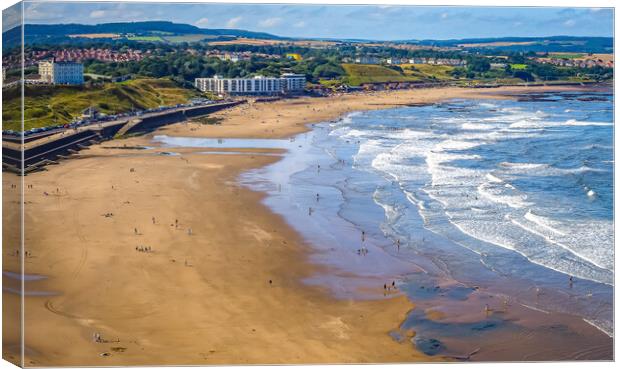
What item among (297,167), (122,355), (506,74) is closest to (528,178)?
(297,167)

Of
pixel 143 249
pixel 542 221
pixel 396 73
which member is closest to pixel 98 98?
pixel 396 73

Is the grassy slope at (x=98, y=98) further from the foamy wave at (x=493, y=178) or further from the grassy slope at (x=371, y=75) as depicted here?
the foamy wave at (x=493, y=178)

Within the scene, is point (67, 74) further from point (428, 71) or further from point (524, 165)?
point (428, 71)

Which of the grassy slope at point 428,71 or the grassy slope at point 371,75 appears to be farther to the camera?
the grassy slope at point 371,75

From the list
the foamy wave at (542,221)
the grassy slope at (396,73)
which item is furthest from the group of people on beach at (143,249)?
the grassy slope at (396,73)

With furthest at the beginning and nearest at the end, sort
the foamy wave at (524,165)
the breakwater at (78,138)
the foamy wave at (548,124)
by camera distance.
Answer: the foamy wave at (548,124) < the foamy wave at (524,165) < the breakwater at (78,138)
